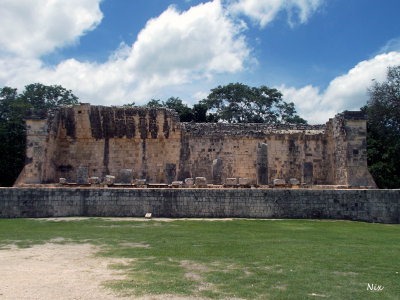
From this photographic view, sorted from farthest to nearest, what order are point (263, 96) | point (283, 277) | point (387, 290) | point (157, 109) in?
1. point (263, 96)
2. point (157, 109)
3. point (283, 277)
4. point (387, 290)

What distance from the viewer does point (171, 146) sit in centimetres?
2208

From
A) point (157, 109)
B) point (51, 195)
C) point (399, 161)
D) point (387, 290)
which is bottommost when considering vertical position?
point (387, 290)

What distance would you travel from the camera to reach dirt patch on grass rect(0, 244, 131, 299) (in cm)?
561

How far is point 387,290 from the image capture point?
5.82 meters

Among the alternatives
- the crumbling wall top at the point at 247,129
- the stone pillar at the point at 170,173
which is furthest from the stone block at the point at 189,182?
the crumbling wall top at the point at 247,129

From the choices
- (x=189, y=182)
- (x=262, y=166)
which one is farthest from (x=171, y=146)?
(x=262, y=166)

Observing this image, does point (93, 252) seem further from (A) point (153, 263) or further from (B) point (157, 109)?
(B) point (157, 109)

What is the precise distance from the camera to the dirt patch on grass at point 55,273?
5.61m

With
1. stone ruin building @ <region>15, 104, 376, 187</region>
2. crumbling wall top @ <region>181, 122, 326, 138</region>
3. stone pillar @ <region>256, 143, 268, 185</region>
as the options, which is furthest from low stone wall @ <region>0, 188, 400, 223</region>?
crumbling wall top @ <region>181, 122, 326, 138</region>

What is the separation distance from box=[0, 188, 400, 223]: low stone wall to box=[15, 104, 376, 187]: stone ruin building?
641 cm

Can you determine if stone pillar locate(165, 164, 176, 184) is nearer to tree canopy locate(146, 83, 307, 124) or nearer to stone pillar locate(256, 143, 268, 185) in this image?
stone pillar locate(256, 143, 268, 185)

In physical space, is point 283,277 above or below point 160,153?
below

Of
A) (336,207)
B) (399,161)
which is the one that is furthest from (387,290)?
(399,161)

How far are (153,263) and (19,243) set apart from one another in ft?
13.6
